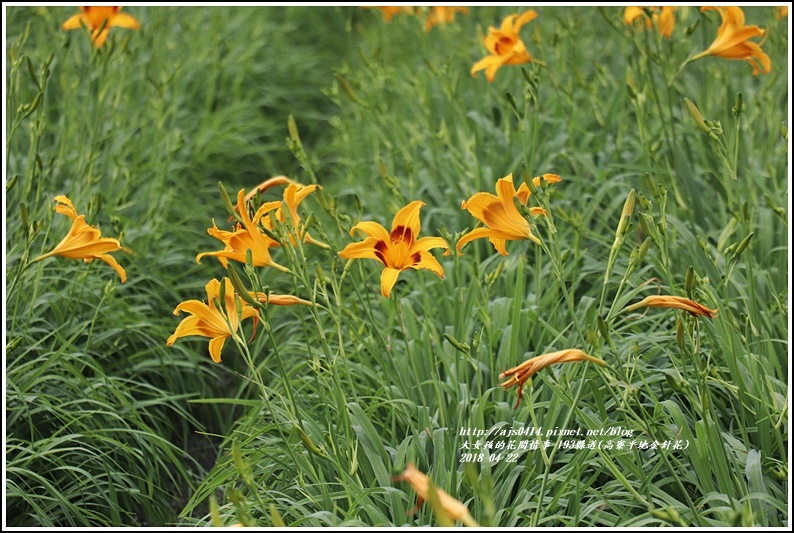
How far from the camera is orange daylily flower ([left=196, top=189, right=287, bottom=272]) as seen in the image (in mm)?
1971

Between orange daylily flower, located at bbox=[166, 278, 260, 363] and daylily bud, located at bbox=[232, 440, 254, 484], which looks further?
orange daylily flower, located at bbox=[166, 278, 260, 363]

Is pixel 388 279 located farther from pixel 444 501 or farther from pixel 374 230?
pixel 444 501

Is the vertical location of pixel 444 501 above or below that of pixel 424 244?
below

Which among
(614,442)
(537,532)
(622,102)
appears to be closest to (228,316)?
Result: (537,532)

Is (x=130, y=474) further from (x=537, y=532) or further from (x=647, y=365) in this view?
(x=647, y=365)

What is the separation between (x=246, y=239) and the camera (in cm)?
203

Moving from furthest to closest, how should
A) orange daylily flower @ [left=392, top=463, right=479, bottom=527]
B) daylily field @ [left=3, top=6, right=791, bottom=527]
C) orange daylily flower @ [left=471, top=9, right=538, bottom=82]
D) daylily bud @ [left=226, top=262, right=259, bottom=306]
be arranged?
orange daylily flower @ [left=471, top=9, right=538, bottom=82]
daylily field @ [left=3, top=6, right=791, bottom=527]
daylily bud @ [left=226, top=262, right=259, bottom=306]
orange daylily flower @ [left=392, top=463, right=479, bottom=527]

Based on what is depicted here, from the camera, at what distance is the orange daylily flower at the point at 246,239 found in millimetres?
1971

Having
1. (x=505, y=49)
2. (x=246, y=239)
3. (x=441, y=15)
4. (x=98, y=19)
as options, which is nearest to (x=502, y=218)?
(x=246, y=239)

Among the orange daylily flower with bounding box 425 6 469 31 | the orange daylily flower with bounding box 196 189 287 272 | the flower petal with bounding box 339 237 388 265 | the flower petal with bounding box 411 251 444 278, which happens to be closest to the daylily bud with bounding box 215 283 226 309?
the orange daylily flower with bounding box 196 189 287 272

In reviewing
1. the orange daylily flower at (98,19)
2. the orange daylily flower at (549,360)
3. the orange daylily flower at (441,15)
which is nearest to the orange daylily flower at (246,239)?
the orange daylily flower at (549,360)

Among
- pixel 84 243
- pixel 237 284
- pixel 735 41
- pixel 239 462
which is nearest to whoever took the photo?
pixel 239 462

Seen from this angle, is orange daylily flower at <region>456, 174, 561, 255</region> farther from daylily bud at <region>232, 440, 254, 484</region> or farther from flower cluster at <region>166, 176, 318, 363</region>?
daylily bud at <region>232, 440, 254, 484</region>

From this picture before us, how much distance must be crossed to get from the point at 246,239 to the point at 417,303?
1.07m
